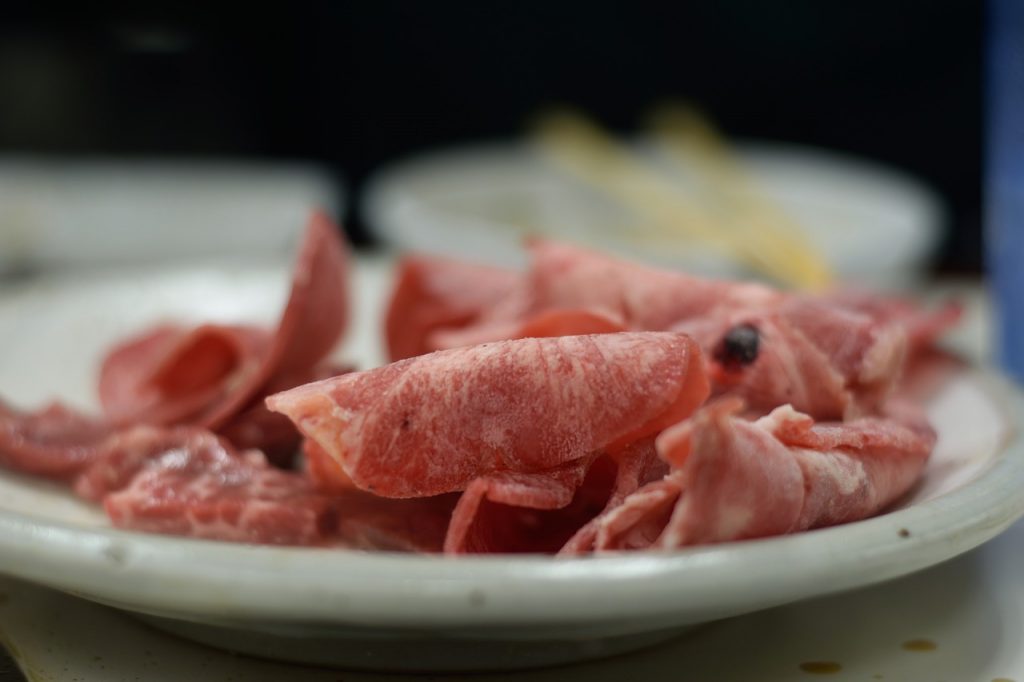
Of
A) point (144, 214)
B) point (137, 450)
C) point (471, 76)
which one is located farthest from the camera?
point (471, 76)

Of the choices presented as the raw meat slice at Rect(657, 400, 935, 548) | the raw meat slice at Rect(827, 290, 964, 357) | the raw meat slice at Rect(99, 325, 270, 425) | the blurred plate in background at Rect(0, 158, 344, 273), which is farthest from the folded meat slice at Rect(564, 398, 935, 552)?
the blurred plate in background at Rect(0, 158, 344, 273)

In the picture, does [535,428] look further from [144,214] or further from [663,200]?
[144,214]

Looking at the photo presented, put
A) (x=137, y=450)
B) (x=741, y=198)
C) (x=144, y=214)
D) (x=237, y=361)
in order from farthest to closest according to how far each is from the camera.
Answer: (x=144, y=214)
(x=741, y=198)
(x=237, y=361)
(x=137, y=450)

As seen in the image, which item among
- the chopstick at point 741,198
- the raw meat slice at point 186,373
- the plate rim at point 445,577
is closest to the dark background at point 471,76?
the chopstick at point 741,198

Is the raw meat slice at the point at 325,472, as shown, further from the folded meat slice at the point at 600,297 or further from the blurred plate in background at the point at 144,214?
the blurred plate in background at the point at 144,214

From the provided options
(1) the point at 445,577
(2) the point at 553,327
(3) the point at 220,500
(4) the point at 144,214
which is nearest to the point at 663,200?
(4) the point at 144,214

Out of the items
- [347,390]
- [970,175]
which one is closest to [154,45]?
[970,175]

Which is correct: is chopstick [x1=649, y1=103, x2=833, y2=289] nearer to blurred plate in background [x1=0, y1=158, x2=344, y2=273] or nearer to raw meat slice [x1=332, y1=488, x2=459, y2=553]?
raw meat slice [x1=332, y1=488, x2=459, y2=553]

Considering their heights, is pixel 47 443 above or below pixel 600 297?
below
